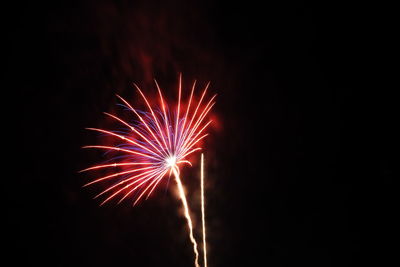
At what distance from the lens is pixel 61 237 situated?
11.9 feet

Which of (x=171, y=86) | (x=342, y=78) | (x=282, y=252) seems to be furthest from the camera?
(x=282, y=252)

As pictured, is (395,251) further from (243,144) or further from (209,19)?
(209,19)

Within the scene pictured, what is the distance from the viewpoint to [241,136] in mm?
4547

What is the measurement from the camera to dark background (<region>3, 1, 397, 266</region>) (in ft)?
11.5

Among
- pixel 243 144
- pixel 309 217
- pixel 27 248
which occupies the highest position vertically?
pixel 243 144

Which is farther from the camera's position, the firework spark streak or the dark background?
the dark background

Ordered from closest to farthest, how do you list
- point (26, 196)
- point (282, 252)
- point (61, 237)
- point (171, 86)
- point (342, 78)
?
point (26, 196) < point (61, 237) < point (171, 86) < point (342, 78) < point (282, 252)

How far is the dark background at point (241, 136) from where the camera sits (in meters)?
3.50

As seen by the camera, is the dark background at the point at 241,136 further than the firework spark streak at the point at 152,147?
Yes

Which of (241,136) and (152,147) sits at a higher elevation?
(241,136)

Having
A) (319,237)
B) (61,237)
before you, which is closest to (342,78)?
(319,237)

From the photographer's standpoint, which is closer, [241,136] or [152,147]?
[152,147]

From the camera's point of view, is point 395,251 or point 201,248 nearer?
point 395,251

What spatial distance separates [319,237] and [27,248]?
3.93 meters
